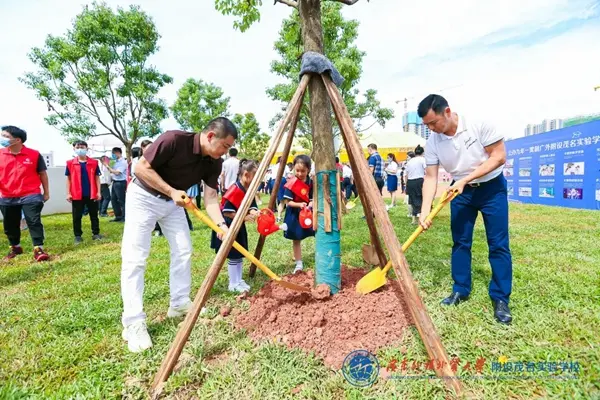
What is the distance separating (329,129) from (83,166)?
227 inches

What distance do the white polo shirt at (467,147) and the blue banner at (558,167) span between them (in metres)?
9.82

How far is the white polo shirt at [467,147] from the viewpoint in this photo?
2744 millimetres

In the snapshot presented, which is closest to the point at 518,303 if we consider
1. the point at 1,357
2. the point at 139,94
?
the point at 1,357

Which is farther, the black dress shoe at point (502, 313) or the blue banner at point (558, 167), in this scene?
the blue banner at point (558, 167)

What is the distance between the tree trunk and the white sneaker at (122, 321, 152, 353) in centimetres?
162

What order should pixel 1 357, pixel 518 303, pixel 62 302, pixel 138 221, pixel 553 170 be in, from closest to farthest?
pixel 1 357, pixel 138 221, pixel 518 303, pixel 62 302, pixel 553 170

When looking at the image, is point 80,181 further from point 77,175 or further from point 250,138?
point 250,138

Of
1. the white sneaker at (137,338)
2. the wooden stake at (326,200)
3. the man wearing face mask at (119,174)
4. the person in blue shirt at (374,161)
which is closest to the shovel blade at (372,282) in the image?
the wooden stake at (326,200)

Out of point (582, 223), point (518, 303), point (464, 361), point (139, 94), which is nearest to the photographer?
point (464, 361)

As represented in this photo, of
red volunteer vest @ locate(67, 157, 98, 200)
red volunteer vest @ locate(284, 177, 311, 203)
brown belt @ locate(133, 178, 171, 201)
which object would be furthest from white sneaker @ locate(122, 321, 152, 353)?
red volunteer vest @ locate(67, 157, 98, 200)

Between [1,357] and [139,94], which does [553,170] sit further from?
[139,94]

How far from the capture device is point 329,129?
3152mm

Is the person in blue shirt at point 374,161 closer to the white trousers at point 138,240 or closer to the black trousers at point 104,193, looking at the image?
the white trousers at point 138,240

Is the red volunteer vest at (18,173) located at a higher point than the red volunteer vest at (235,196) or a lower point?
higher
